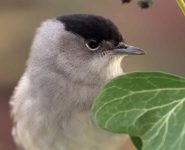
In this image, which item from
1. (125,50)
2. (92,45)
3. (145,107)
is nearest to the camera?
(145,107)

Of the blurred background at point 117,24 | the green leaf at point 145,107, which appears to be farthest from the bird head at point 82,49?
the blurred background at point 117,24

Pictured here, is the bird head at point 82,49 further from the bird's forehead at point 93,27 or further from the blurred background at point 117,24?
the blurred background at point 117,24

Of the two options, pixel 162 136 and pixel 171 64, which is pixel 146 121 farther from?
pixel 171 64

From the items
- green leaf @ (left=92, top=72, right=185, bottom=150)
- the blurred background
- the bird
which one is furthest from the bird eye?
the blurred background

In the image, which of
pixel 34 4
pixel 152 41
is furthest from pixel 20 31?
pixel 152 41

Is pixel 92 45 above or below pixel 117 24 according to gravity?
above

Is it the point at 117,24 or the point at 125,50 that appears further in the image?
the point at 117,24

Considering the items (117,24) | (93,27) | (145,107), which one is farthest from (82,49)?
(117,24)

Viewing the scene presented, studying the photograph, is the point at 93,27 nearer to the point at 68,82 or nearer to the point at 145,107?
the point at 68,82
